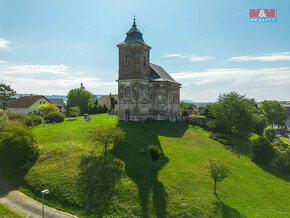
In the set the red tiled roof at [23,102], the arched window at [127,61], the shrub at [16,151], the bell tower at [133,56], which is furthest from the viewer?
the red tiled roof at [23,102]

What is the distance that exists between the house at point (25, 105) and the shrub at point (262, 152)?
6274cm

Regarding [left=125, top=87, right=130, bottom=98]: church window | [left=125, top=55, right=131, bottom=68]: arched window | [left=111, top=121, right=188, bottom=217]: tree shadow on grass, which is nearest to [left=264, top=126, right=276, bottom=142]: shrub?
[left=111, top=121, right=188, bottom=217]: tree shadow on grass

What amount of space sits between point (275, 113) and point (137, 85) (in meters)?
56.4

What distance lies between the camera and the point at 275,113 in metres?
60.8

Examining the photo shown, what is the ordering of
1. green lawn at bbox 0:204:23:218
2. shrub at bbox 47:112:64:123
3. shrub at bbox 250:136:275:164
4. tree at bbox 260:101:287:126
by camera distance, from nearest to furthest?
1. green lawn at bbox 0:204:23:218
2. shrub at bbox 250:136:275:164
3. shrub at bbox 47:112:64:123
4. tree at bbox 260:101:287:126

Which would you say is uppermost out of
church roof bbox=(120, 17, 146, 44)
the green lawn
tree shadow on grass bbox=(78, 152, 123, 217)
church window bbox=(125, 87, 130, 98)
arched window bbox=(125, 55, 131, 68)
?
church roof bbox=(120, 17, 146, 44)

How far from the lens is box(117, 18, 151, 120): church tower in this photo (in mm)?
35562

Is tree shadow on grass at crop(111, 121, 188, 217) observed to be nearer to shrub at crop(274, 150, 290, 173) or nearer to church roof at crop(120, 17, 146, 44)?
shrub at crop(274, 150, 290, 173)

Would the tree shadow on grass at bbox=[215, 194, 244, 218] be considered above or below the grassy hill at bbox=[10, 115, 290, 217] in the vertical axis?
below

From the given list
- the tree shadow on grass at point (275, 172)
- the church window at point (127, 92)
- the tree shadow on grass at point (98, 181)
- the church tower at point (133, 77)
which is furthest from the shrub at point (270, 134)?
the tree shadow on grass at point (98, 181)

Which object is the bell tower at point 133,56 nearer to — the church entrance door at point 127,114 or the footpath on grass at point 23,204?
the church entrance door at point 127,114

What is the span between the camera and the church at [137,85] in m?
35.6

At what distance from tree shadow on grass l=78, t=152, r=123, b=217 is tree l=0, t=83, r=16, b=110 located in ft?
→ 184

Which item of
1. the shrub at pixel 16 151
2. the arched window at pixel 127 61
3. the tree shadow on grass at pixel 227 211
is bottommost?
the tree shadow on grass at pixel 227 211
